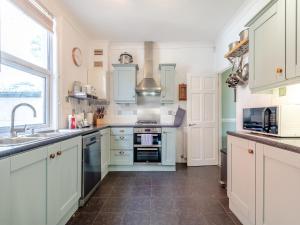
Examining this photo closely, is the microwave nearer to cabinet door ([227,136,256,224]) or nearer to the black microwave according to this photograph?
the black microwave

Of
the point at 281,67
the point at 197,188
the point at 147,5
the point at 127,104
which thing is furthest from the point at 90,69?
the point at 281,67

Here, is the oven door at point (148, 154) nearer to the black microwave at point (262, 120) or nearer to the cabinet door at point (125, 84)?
the cabinet door at point (125, 84)

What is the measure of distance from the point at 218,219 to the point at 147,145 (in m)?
1.92

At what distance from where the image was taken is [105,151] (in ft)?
11.4

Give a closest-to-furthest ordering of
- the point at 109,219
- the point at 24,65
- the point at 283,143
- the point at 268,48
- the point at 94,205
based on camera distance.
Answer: the point at 283,143 → the point at 268,48 → the point at 109,219 → the point at 24,65 → the point at 94,205

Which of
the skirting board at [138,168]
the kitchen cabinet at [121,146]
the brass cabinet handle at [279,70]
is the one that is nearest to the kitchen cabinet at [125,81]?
the kitchen cabinet at [121,146]

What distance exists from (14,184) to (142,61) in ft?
12.0

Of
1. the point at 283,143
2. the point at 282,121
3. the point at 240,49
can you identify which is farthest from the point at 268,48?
the point at 240,49

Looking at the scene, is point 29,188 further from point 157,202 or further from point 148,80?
point 148,80

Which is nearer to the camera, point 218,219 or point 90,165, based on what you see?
point 218,219

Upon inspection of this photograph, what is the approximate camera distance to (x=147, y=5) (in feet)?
9.19

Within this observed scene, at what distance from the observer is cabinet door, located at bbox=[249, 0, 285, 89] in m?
1.51

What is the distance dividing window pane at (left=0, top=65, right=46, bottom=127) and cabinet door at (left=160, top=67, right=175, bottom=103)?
227 cm

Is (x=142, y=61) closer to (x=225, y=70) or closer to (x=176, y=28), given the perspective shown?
(x=176, y=28)
